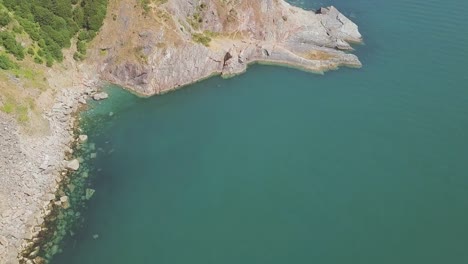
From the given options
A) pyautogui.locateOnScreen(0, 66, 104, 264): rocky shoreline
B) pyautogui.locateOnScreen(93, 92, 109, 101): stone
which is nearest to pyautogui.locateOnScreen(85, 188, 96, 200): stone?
pyautogui.locateOnScreen(0, 66, 104, 264): rocky shoreline

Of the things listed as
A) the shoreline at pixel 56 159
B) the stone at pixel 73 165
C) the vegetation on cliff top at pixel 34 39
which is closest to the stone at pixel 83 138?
the shoreline at pixel 56 159

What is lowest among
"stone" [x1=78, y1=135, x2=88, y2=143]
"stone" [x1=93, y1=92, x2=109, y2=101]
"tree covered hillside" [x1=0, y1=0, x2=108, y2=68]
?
"stone" [x1=78, y1=135, x2=88, y2=143]

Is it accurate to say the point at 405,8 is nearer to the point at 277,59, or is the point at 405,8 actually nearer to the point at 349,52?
the point at 349,52

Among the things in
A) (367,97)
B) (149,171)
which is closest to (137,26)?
(149,171)

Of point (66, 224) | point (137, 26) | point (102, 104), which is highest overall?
point (137, 26)

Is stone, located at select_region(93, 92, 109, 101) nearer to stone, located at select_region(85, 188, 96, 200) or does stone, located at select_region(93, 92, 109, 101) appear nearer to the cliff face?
the cliff face

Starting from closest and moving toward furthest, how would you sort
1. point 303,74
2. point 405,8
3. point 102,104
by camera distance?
point 102,104, point 303,74, point 405,8

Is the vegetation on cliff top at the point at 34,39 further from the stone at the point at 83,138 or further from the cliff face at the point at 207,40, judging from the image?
the stone at the point at 83,138
